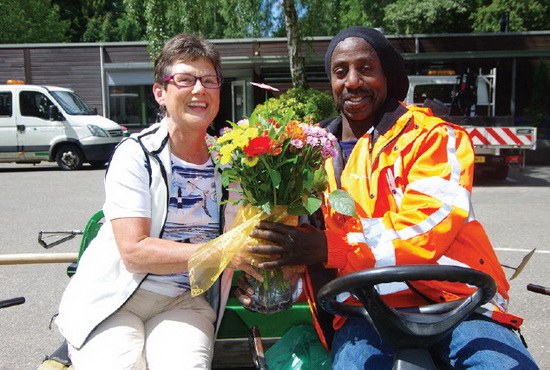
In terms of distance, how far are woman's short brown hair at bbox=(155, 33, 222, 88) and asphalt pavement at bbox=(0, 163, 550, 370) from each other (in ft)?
8.42

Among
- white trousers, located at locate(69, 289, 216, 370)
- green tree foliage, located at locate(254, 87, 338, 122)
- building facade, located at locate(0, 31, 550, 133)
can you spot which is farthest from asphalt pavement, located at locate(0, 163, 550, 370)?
building facade, located at locate(0, 31, 550, 133)

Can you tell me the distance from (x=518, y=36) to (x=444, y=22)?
5.42 m

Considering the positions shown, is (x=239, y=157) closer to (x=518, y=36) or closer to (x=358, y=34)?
(x=358, y=34)

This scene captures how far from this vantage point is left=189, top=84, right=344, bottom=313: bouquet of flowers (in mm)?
2051

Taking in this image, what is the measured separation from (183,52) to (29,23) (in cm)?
3422

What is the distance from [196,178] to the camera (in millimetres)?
2543

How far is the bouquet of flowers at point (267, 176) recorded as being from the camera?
2051 millimetres

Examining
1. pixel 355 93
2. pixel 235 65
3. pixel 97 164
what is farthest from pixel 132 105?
pixel 355 93

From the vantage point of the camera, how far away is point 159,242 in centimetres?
225

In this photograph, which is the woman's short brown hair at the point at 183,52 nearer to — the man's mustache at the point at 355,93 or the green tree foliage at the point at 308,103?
the man's mustache at the point at 355,93

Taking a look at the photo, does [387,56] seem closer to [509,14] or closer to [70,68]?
[70,68]

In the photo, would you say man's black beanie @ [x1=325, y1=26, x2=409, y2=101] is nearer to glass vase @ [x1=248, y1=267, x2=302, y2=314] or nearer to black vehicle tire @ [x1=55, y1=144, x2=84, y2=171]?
glass vase @ [x1=248, y1=267, x2=302, y2=314]

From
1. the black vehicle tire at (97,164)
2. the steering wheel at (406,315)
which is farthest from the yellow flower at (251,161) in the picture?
the black vehicle tire at (97,164)

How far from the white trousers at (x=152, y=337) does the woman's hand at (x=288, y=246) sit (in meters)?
0.47
